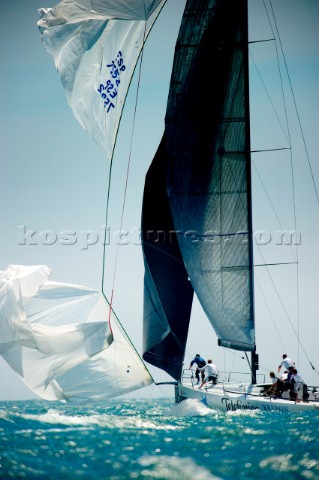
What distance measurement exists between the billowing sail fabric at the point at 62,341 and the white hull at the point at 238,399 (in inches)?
78.4

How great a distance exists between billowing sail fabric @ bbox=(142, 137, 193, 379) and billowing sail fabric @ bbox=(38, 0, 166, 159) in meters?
6.13

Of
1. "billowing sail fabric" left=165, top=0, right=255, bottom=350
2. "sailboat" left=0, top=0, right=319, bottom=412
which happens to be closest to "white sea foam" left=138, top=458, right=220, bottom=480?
"sailboat" left=0, top=0, right=319, bottom=412

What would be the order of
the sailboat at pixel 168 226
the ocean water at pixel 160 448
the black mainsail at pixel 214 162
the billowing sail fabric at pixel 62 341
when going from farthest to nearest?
1. the black mainsail at pixel 214 162
2. the sailboat at pixel 168 226
3. the billowing sail fabric at pixel 62 341
4. the ocean water at pixel 160 448

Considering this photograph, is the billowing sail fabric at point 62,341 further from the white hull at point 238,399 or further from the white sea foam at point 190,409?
the white hull at point 238,399

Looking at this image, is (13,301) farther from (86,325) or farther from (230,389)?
(230,389)

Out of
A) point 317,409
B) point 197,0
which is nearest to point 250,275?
point 317,409

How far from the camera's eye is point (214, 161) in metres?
21.6

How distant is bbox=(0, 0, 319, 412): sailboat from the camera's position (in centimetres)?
1705

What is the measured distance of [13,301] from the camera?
16438 millimetres

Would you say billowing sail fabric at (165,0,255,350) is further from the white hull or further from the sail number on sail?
the sail number on sail

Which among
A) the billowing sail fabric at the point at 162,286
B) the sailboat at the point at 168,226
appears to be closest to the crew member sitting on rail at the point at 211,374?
the sailboat at the point at 168,226

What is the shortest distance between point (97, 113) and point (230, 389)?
8883 millimetres

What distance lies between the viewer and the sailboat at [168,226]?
17047mm

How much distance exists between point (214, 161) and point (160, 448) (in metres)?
11.4
